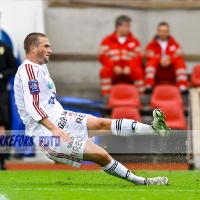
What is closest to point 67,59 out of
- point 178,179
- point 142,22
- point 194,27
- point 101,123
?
point 142,22

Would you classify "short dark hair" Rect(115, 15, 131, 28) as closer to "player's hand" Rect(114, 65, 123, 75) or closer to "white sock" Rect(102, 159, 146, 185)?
"player's hand" Rect(114, 65, 123, 75)

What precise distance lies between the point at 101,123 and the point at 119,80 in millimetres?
6469

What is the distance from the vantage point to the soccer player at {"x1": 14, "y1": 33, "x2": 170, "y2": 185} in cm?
909

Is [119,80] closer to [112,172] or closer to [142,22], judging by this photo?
[142,22]

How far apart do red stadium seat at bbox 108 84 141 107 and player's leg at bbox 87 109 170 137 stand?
5.79 meters

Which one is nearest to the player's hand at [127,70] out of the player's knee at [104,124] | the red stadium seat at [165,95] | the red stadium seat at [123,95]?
the red stadium seat at [123,95]

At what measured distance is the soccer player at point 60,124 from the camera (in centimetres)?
909

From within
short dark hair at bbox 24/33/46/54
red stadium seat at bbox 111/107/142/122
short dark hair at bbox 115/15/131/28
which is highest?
short dark hair at bbox 115/15/131/28

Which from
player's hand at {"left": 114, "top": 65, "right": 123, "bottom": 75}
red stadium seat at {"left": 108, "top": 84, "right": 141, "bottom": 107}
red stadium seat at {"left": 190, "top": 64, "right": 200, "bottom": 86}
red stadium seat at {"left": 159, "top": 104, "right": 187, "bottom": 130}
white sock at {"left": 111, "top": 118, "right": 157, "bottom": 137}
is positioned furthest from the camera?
red stadium seat at {"left": 190, "top": 64, "right": 200, "bottom": 86}

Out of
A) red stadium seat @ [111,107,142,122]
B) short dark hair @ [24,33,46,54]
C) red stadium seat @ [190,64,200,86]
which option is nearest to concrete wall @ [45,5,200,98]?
red stadium seat @ [190,64,200,86]

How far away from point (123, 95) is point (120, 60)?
75cm

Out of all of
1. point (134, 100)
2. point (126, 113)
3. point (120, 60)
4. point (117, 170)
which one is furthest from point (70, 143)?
point (120, 60)

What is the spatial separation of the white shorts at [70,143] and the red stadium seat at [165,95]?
583 centimetres

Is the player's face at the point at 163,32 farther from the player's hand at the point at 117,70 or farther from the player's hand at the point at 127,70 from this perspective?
the player's hand at the point at 117,70
